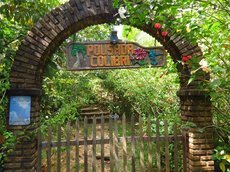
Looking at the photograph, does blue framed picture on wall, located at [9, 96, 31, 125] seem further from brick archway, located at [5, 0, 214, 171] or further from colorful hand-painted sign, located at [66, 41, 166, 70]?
colorful hand-painted sign, located at [66, 41, 166, 70]

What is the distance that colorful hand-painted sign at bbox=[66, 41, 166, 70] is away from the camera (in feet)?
12.9

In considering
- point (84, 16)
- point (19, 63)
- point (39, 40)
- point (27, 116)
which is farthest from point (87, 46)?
point (27, 116)

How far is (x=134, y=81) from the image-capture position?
6914 millimetres

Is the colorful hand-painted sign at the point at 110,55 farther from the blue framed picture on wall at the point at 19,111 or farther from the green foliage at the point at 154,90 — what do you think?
the blue framed picture on wall at the point at 19,111

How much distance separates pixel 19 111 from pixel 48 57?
40.0 inches

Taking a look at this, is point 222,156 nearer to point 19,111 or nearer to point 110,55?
point 110,55

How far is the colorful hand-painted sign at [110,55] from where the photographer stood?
12.9ft

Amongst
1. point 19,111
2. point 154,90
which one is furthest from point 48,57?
point 154,90

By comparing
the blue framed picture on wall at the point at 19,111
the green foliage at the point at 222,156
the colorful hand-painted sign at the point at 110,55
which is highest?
the colorful hand-painted sign at the point at 110,55

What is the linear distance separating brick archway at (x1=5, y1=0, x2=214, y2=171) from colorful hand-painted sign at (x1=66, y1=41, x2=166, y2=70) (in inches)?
11.9

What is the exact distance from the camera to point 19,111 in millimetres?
3416

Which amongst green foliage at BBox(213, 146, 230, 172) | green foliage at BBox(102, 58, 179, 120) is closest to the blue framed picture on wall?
green foliage at BBox(213, 146, 230, 172)

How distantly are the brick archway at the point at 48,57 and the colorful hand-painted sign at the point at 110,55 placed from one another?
0.30 meters

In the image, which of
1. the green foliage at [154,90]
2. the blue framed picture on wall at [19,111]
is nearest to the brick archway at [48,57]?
the blue framed picture on wall at [19,111]
